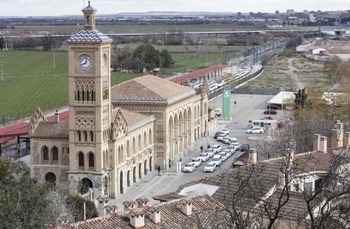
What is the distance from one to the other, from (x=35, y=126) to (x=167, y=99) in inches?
435

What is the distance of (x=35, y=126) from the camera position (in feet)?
160

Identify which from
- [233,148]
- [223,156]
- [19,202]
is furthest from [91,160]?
[19,202]

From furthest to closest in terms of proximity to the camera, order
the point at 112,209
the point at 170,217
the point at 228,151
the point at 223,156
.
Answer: the point at 228,151, the point at 223,156, the point at 170,217, the point at 112,209

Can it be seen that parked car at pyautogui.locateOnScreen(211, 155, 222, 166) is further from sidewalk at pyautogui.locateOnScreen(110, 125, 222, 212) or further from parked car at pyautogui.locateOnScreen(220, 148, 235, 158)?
Answer: sidewalk at pyautogui.locateOnScreen(110, 125, 222, 212)

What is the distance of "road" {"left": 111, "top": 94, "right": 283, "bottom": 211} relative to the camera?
157 ft

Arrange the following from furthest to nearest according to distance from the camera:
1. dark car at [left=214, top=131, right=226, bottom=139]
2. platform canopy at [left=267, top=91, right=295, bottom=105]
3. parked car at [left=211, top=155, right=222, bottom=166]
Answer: platform canopy at [left=267, top=91, right=295, bottom=105] → dark car at [left=214, top=131, right=226, bottom=139] → parked car at [left=211, top=155, right=222, bottom=166]

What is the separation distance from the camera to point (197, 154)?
201 ft

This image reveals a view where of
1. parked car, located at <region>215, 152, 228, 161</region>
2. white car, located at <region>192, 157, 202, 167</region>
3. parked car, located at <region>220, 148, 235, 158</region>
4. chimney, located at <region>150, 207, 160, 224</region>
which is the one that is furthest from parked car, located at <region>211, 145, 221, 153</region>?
chimney, located at <region>150, 207, 160, 224</region>

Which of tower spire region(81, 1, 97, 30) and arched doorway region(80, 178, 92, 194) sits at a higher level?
tower spire region(81, 1, 97, 30)

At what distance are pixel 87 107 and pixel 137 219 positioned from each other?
952 inches

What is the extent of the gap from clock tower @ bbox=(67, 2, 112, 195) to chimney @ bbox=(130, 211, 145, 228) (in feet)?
75.7

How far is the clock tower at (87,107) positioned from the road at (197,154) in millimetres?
2679

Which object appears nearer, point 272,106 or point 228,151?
point 228,151

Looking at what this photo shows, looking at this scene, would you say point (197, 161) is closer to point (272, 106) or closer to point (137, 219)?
point (272, 106)
